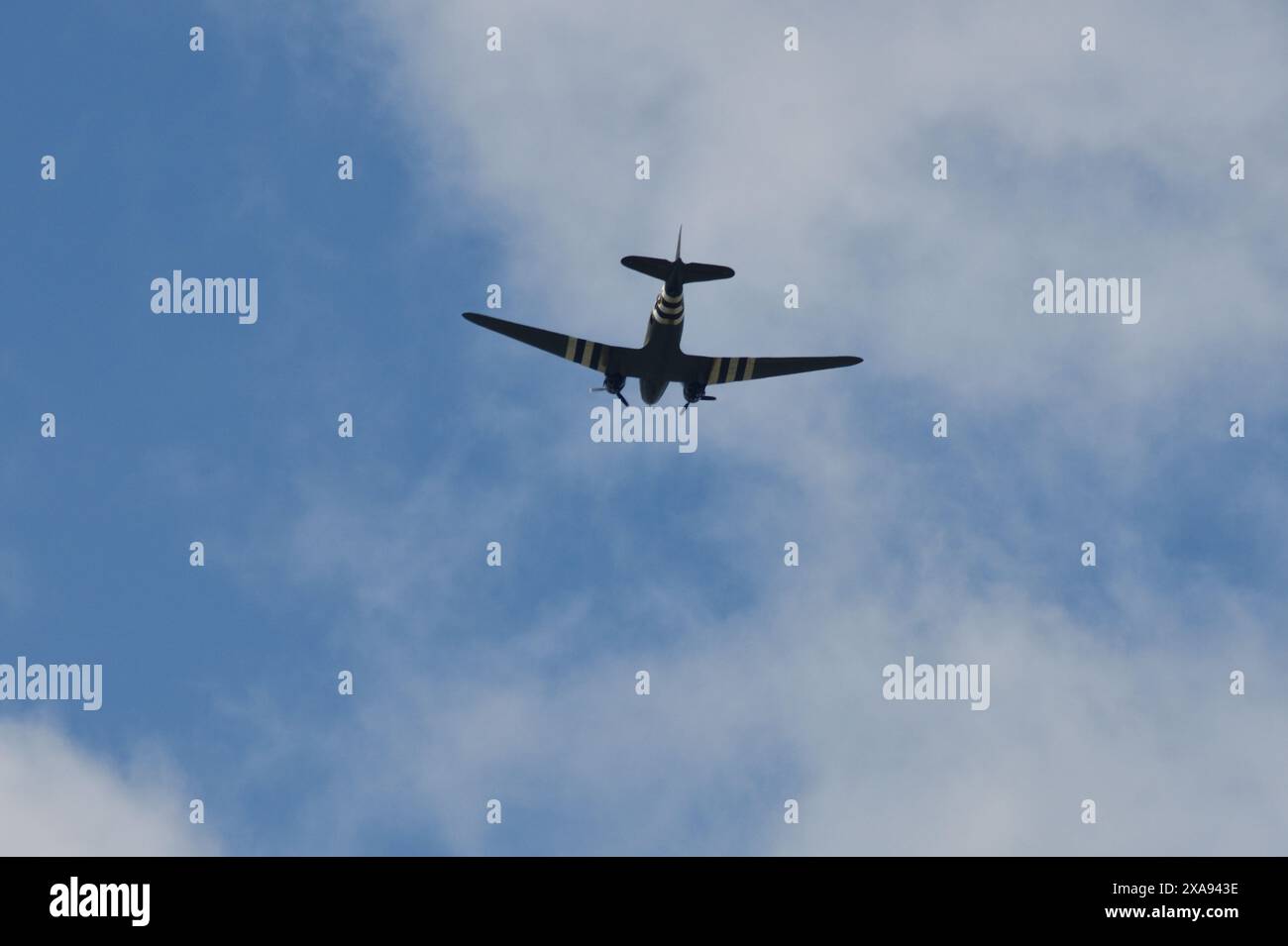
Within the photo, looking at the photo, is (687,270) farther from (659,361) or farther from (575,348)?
(575,348)

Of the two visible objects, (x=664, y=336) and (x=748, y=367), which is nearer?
(x=664, y=336)

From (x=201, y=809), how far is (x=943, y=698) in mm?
41722

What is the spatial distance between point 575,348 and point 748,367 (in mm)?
10094

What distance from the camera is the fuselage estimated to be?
83.2 m

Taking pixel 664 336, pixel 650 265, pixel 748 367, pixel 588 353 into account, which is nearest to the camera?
pixel 650 265

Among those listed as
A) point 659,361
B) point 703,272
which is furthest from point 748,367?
point 703,272

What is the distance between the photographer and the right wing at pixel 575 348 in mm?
89750

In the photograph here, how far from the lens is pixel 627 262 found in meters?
80.2

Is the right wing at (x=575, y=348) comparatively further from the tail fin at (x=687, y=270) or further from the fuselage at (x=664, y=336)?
the tail fin at (x=687, y=270)

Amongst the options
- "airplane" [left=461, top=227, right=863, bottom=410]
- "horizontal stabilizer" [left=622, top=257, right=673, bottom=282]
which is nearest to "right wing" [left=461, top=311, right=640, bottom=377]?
"airplane" [left=461, top=227, right=863, bottom=410]

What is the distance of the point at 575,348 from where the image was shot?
9169 centimetres

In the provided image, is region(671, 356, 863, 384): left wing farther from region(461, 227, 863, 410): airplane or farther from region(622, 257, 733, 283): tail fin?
region(622, 257, 733, 283): tail fin

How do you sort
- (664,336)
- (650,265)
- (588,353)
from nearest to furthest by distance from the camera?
(650,265) < (664,336) < (588,353)
